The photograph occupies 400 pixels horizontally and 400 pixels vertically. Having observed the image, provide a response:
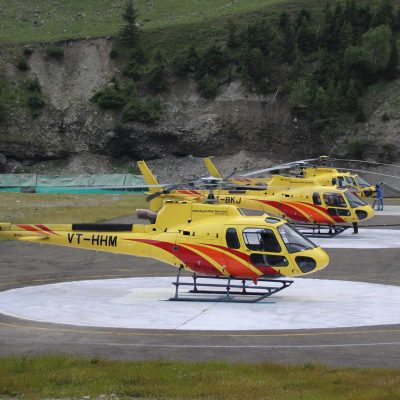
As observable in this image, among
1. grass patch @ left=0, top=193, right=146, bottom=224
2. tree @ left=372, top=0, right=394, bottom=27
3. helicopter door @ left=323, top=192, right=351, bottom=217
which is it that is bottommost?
grass patch @ left=0, top=193, right=146, bottom=224

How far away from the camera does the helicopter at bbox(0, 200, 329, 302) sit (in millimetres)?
20422

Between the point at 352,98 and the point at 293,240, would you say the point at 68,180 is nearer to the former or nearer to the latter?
the point at 352,98

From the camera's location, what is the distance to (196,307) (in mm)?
19969

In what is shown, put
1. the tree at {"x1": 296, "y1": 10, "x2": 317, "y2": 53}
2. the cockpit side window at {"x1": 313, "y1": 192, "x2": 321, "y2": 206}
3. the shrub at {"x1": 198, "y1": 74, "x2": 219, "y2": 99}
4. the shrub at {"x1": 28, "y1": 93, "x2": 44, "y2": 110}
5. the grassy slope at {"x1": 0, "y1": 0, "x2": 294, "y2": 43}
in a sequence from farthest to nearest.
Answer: the grassy slope at {"x1": 0, "y1": 0, "x2": 294, "y2": 43}
the tree at {"x1": 296, "y1": 10, "x2": 317, "y2": 53}
the shrub at {"x1": 28, "y1": 93, "x2": 44, "y2": 110}
the shrub at {"x1": 198, "y1": 74, "x2": 219, "y2": 99}
the cockpit side window at {"x1": 313, "y1": 192, "x2": 321, "y2": 206}

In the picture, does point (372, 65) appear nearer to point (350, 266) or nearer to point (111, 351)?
point (350, 266)

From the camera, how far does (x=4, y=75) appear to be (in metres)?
87.4

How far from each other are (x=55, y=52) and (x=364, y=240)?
201 feet

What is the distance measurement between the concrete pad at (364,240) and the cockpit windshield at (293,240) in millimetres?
11693

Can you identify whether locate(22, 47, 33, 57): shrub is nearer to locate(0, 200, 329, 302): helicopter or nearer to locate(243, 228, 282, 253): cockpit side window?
locate(0, 200, 329, 302): helicopter

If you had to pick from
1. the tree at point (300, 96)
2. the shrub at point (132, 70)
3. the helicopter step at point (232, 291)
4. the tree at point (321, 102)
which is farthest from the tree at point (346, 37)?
the helicopter step at point (232, 291)

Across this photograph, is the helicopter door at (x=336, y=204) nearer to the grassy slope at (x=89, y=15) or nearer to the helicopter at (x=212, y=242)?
the helicopter at (x=212, y=242)

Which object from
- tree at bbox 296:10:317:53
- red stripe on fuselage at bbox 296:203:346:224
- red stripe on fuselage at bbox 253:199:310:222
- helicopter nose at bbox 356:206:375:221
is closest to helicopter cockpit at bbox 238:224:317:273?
red stripe on fuselage at bbox 253:199:310:222

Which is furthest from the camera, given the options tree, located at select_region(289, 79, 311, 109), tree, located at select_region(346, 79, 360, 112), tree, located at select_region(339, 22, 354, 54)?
tree, located at select_region(339, 22, 354, 54)

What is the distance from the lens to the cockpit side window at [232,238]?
20.6m
